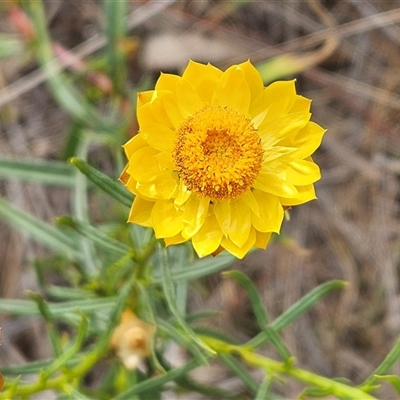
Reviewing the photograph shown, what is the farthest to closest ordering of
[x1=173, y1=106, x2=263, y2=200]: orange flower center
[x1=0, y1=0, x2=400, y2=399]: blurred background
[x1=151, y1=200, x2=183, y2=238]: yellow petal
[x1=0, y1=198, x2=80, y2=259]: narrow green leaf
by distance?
[x1=0, y1=0, x2=400, y2=399]: blurred background
[x1=0, y1=198, x2=80, y2=259]: narrow green leaf
[x1=173, y1=106, x2=263, y2=200]: orange flower center
[x1=151, y1=200, x2=183, y2=238]: yellow petal

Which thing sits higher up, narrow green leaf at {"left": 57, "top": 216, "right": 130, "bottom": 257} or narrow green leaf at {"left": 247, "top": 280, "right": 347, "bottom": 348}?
narrow green leaf at {"left": 57, "top": 216, "right": 130, "bottom": 257}

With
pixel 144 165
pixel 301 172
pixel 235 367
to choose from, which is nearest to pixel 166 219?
pixel 144 165

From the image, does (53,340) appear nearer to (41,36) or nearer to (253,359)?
(253,359)

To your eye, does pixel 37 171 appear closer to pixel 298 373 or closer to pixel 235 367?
pixel 235 367

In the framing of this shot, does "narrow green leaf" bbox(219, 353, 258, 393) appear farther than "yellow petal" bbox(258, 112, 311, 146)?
Yes

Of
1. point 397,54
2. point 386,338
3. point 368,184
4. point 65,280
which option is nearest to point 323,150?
point 368,184

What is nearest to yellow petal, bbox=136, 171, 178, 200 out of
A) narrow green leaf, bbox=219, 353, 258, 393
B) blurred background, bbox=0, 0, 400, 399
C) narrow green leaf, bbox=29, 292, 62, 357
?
narrow green leaf, bbox=29, 292, 62, 357

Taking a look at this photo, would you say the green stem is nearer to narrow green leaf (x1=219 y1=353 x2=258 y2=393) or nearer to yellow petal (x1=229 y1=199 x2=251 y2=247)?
narrow green leaf (x1=219 y1=353 x2=258 y2=393)
